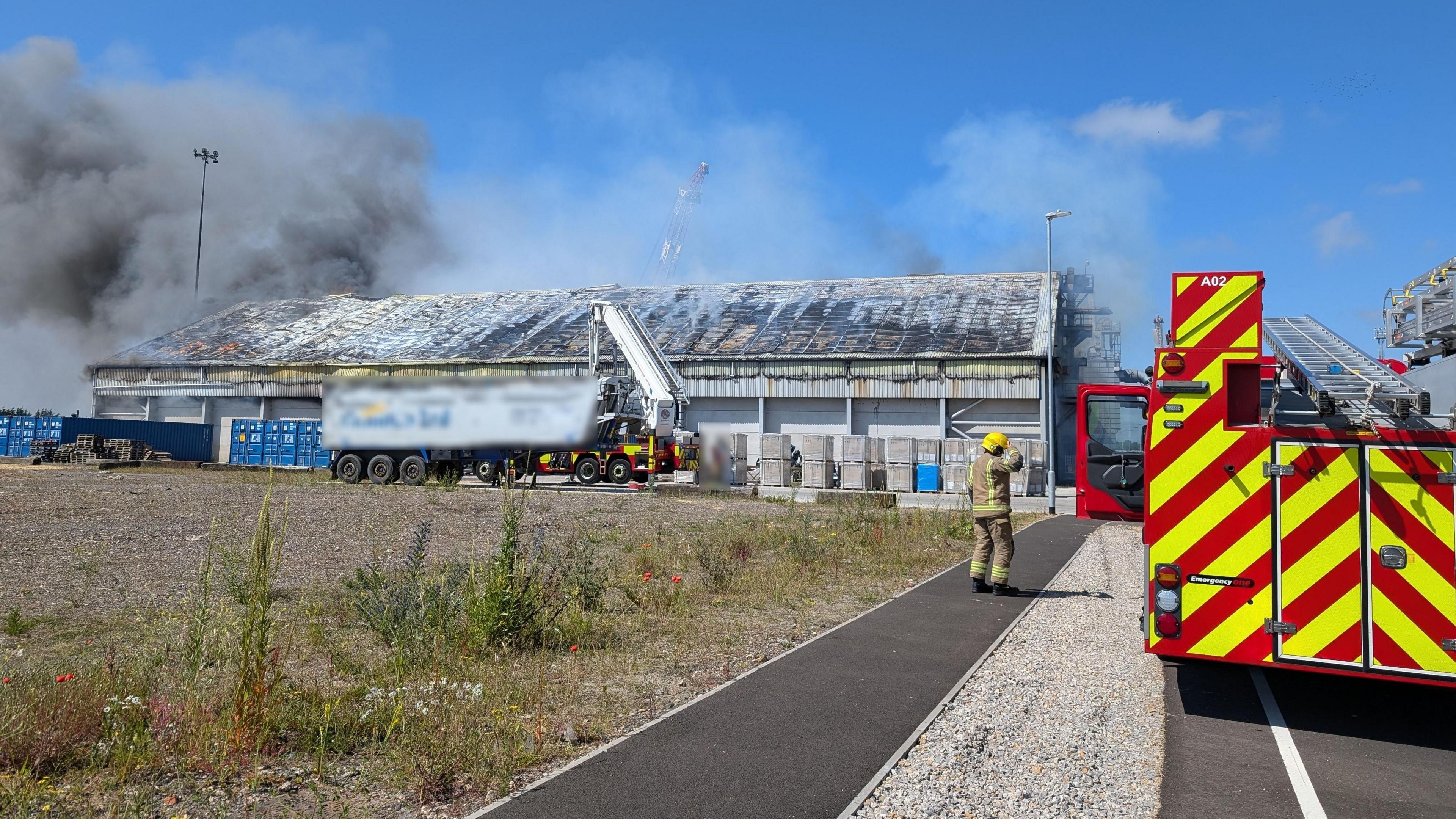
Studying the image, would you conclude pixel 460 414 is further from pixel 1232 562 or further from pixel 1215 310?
pixel 1232 562

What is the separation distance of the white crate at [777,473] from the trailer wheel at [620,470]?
19.0ft

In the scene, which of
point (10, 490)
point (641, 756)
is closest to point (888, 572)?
point (641, 756)

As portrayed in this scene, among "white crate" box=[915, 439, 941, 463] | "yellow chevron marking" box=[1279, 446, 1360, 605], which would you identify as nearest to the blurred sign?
"white crate" box=[915, 439, 941, 463]

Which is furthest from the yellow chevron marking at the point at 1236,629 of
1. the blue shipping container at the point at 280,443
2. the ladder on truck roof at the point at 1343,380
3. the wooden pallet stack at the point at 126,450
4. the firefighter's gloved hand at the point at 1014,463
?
the wooden pallet stack at the point at 126,450

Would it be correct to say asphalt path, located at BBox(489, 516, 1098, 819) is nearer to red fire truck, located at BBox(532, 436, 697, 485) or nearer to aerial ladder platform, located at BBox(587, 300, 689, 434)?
red fire truck, located at BBox(532, 436, 697, 485)

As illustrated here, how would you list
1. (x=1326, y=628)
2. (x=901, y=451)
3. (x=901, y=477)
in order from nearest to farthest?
(x=1326, y=628)
(x=901, y=477)
(x=901, y=451)

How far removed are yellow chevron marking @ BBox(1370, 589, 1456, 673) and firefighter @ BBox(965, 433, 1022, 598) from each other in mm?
4767

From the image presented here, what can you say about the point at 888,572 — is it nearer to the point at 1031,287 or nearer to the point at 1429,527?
the point at 1429,527

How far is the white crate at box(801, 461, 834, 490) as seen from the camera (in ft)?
100

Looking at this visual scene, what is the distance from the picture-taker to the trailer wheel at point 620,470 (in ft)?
88.4

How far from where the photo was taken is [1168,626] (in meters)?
4.98

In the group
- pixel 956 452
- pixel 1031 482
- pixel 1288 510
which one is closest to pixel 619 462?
pixel 956 452

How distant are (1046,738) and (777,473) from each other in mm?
26168

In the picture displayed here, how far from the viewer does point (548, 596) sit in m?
6.94
